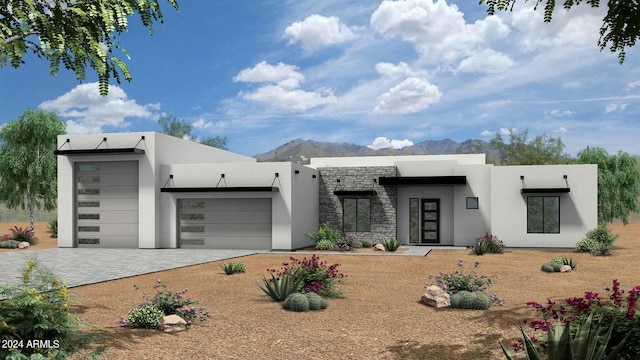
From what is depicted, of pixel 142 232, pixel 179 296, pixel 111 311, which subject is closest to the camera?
pixel 179 296

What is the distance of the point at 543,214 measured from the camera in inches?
908

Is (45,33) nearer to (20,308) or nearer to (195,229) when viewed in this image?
(20,308)

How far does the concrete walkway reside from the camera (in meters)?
14.0

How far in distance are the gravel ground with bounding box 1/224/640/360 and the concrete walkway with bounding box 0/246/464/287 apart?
3.47 ft

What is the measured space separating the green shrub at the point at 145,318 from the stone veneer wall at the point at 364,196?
1689 centimetres

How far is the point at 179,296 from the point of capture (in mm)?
8609

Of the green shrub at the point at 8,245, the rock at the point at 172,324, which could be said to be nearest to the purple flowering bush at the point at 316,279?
the rock at the point at 172,324

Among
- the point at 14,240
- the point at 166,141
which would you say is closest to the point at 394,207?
the point at 166,141

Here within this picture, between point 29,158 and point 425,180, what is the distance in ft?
73.4

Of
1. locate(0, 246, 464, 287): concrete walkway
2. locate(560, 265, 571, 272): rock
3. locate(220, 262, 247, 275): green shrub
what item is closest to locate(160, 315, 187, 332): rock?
locate(0, 246, 464, 287): concrete walkway

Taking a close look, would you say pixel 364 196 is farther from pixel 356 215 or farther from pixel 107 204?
pixel 107 204

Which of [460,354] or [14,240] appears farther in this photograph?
[14,240]

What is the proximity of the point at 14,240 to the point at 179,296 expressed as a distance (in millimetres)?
22951

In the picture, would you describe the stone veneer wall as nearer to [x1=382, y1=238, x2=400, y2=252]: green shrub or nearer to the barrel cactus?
[x1=382, y1=238, x2=400, y2=252]: green shrub
